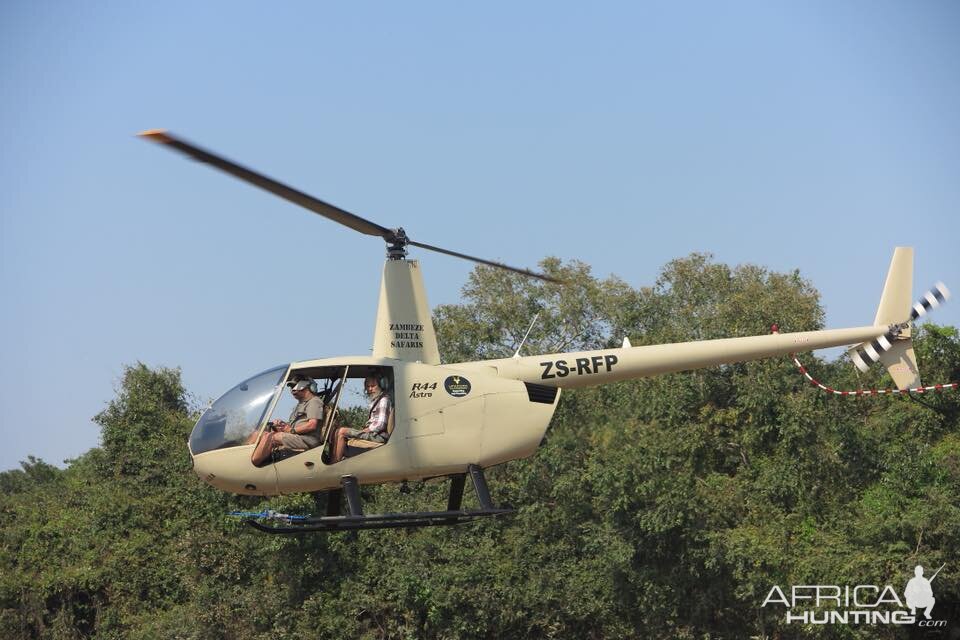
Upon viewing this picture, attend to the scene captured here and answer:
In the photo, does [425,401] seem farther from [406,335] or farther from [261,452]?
[261,452]

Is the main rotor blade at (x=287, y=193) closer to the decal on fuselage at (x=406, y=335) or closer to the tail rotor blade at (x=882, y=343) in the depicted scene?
the decal on fuselage at (x=406, y=335)

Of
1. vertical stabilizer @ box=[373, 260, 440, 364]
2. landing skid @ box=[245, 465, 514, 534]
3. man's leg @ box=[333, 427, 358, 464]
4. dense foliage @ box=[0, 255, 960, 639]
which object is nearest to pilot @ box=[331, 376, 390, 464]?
man's leg @ box=[333, 427, 358, 464]

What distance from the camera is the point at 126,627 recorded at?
96.0ft

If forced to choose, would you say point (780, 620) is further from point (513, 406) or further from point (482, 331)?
point (482, 331)

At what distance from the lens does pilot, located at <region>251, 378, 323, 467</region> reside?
38.4 ft

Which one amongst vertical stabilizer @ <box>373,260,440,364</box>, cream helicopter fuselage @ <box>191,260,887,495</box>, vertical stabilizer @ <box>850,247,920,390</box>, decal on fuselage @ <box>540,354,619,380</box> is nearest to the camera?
cream helicopter fuselage @ <box>191,260,887,495</box>

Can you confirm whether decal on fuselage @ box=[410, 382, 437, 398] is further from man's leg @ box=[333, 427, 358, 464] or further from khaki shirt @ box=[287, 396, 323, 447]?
khaki shirt @ box=[287, 396, 323, 447]

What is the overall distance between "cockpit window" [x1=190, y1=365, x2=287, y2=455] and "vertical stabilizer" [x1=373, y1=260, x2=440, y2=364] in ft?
4.25

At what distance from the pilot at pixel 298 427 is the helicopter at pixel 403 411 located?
4cm

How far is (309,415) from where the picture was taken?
38.8 ft

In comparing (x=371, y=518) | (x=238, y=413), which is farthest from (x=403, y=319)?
(x=371, y=518)

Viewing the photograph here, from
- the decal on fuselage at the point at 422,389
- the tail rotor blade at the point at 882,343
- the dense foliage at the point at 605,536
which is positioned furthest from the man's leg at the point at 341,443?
the dense foliage at the point at 605,536

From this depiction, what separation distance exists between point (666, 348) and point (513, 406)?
215cm

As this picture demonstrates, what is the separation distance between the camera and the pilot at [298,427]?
11.7 meters
